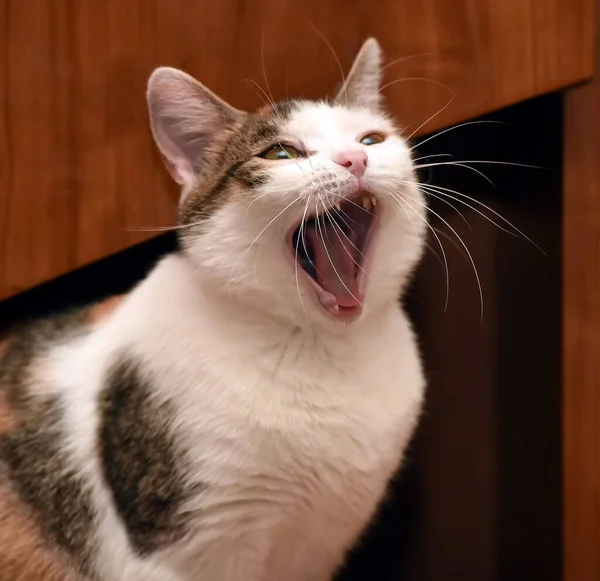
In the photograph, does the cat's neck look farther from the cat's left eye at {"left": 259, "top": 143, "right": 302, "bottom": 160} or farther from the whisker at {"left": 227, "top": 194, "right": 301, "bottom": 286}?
the cat's left eye at {"left": 259, "top": 143, "right": 302, "bottom": 160}

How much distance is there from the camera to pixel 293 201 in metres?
0.81

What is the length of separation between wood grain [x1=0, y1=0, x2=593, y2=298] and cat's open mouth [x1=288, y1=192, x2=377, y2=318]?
0.85ft

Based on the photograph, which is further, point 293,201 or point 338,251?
point 338,251

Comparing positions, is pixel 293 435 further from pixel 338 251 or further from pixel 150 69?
pixel 150 69

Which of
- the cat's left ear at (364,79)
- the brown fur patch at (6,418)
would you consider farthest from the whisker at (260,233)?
the brown fur patch at (6,418)

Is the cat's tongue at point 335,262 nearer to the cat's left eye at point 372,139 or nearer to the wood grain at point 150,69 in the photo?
the cat's left eye at point 372,139

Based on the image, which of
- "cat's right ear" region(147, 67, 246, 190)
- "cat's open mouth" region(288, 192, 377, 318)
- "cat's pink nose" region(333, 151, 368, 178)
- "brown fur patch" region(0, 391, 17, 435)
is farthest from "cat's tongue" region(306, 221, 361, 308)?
"brown fur patch" region(0, 391, 17, 435)

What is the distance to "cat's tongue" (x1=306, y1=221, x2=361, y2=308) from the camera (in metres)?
0.90

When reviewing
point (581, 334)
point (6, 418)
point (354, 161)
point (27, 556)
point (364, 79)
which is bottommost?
point (27, 556)

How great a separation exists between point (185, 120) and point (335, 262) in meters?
0.31

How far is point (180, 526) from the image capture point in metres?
0.84

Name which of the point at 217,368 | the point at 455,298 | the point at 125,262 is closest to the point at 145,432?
the point at 217,368

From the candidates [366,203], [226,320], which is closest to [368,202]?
[366,203]

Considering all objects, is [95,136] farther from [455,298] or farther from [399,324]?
[455,298]
